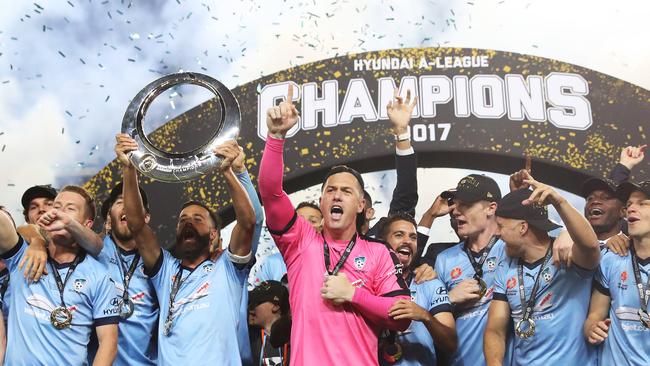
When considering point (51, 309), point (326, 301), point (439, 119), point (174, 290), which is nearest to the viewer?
point (326, 301)

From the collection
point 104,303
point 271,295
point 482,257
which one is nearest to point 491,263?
point 482,257

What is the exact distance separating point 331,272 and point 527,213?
1.50 metres

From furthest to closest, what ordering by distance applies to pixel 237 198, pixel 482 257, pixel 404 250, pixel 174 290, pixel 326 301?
pixel 482 257
pixel 404 250
pixel 174 290
pixel 237 198
pixel 326 301

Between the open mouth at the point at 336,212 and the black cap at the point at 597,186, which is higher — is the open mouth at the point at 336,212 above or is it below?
below

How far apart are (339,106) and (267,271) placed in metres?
1.63

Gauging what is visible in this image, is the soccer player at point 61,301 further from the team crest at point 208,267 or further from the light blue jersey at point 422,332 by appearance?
the light blue jersey at point 422,332

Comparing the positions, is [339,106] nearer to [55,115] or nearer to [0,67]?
[55,115]

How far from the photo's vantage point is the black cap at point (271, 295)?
4332 millimetres

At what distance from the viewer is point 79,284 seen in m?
3.93

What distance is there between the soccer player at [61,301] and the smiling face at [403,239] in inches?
60.2

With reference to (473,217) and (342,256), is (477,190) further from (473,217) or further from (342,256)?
(342,256)

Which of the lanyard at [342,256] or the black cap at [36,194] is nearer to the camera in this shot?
the lanyard at [342,256]

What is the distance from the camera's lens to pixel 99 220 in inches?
223

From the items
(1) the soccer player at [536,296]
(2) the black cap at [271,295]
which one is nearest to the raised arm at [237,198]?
(2) the black cap at [271,295]
